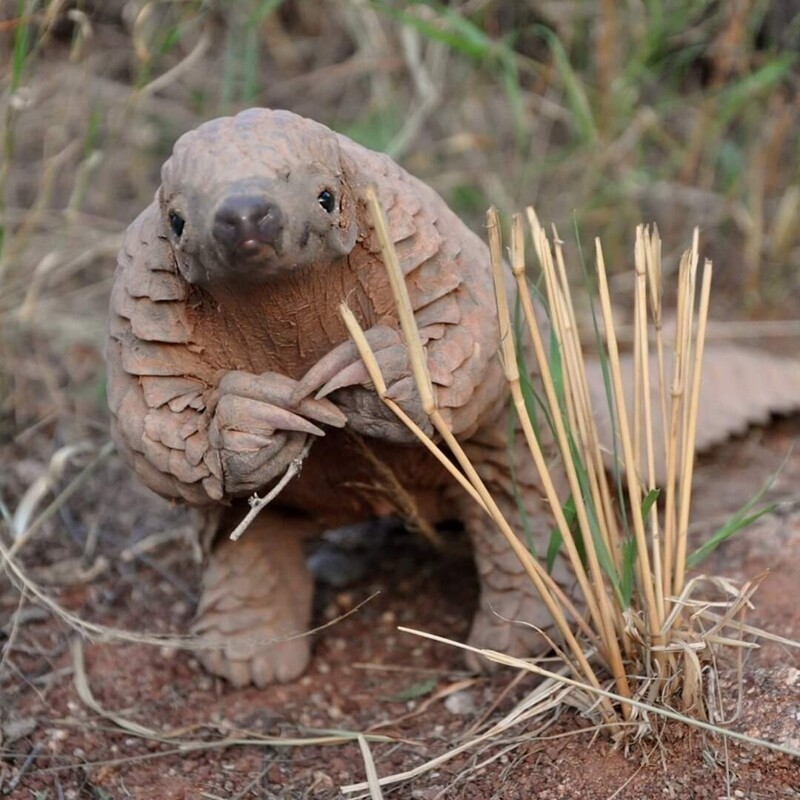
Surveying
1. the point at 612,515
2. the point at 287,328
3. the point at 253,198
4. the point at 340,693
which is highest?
the point at 253,198

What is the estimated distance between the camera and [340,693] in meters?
2.11

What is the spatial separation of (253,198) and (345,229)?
0.23m

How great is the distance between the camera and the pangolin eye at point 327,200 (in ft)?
5.18

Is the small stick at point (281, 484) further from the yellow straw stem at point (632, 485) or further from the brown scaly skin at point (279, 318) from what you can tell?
the yellow straw stem at point (632, 485)

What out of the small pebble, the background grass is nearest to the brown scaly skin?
the small pebble

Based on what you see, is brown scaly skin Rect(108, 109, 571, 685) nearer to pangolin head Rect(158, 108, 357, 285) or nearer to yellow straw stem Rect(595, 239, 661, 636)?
pangolin head Rect(158, 108, 357, 285)

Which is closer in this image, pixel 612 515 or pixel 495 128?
pixel 612 515

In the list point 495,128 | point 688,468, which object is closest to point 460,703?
point 688,468

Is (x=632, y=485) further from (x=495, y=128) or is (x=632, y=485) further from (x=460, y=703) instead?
(x=495, y=128)

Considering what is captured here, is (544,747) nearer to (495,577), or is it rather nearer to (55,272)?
(495,577)

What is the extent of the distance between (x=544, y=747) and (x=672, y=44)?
2.47m

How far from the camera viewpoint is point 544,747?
172cm

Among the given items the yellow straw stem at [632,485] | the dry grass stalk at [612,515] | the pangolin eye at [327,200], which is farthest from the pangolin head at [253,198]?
the yellow straw stem at [632,485]

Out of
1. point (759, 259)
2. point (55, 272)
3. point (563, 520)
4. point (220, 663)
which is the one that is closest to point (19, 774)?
point (220, 663)
